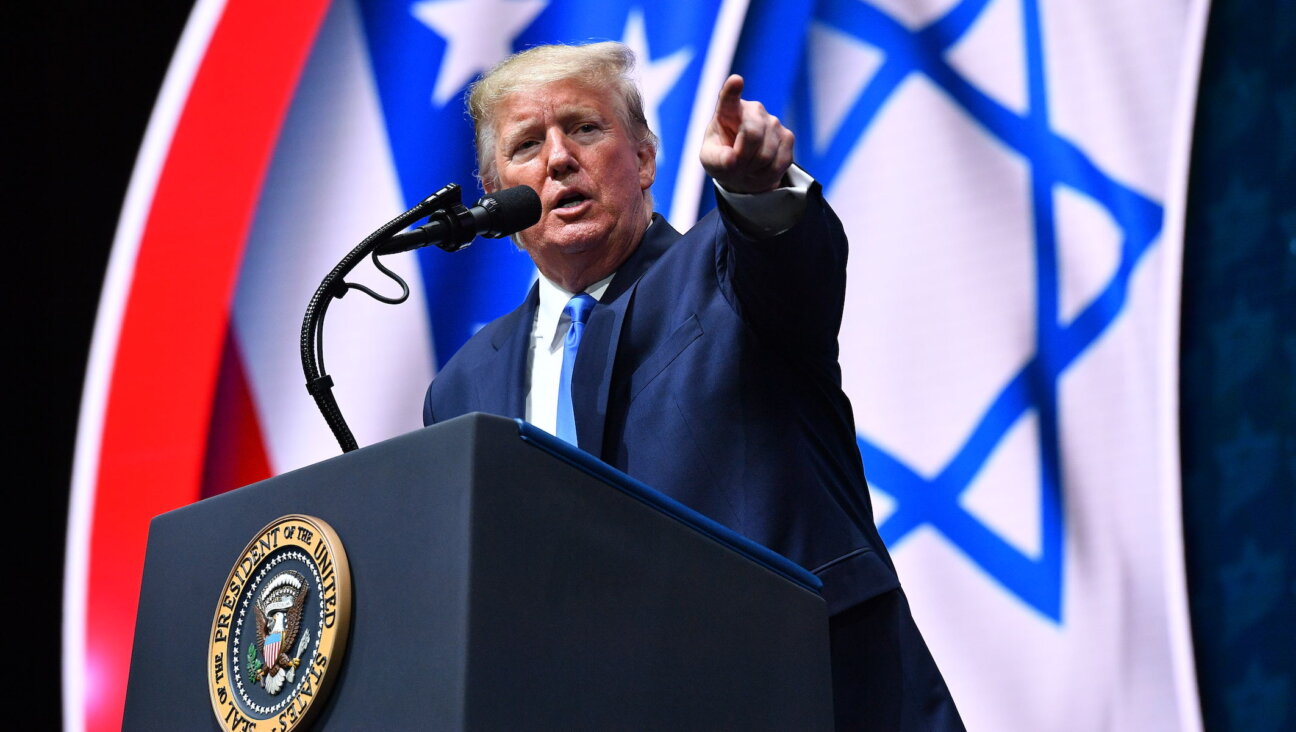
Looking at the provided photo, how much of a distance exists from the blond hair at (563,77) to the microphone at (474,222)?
646 millimetres

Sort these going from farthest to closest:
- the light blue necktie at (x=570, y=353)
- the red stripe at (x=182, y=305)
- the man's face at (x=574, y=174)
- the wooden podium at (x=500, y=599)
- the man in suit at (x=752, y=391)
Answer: the red stripe at (x=182, y=305) → the man's face at (x=574, y=174) → the light blue necktie at (x=570, y=353) → the man in suit at (x=752, y=391) → the wooden podium at (x=500, y=599)

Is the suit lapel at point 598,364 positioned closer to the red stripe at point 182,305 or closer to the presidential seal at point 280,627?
the presidential seal at point 280,627

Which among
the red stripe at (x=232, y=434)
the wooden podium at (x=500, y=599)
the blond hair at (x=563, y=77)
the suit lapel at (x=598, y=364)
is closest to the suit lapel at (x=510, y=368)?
the suit lapel at (x=598, y=364)

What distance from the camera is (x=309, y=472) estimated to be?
3.11 feet

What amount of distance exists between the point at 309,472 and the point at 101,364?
1919 mm

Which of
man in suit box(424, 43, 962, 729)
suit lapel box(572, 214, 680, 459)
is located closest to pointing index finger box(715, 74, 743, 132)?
man in suit box(424, 43, 962, 729)

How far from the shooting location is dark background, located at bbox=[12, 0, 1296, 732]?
2105mm

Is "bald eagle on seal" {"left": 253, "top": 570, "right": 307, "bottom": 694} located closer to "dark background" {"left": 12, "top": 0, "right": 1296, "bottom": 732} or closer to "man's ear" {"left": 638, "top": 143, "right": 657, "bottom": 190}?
"man's ear" {"left": 638, "top": 143, "right": 657, "bottom": 190}

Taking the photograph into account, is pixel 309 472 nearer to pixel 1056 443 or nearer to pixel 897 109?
pixel 1056 443

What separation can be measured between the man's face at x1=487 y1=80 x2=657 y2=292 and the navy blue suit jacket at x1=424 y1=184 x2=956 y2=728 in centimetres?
24

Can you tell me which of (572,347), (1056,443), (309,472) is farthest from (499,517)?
(1056,443)

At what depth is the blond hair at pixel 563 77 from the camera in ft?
6.33

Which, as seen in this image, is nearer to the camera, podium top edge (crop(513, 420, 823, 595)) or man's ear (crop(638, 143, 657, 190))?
podium top edge (crop(513, 420, 823, 595))

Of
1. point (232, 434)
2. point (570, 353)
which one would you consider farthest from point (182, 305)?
point (570, 353)
